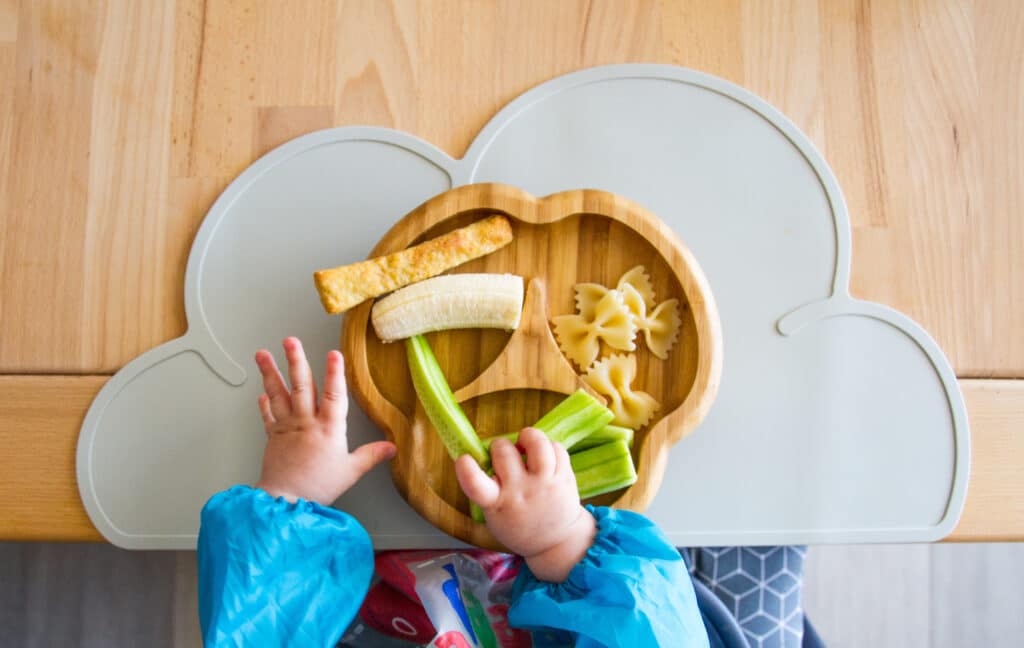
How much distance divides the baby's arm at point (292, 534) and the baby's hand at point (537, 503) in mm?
141

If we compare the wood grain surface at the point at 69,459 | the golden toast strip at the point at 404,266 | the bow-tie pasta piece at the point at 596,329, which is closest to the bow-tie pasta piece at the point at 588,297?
the bow-tie pasta piece at the point at 596,329

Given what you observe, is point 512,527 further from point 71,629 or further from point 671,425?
point 71,629

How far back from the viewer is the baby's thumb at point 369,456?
0.78 m

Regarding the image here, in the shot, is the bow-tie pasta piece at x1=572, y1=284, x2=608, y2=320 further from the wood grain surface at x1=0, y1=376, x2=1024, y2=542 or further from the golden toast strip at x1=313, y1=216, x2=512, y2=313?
the wood grain surface at x1=0, y1=376, x2=1024, y2=542

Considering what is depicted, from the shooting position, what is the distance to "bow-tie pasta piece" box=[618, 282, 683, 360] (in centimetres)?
81

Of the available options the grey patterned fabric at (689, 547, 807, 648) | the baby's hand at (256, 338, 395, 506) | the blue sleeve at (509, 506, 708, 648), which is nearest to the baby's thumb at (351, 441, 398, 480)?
the baby's hand at (256, 338, 395, 506)

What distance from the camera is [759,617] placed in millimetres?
905

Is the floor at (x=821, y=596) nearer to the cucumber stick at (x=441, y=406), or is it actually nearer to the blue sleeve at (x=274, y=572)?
the blue sleeve at (x=274, y=572)

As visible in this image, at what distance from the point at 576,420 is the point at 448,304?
18cm

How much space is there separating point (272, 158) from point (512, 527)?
0.53 m

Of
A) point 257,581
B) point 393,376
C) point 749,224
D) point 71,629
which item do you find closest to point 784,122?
point 749,224

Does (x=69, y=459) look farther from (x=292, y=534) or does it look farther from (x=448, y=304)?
(x=448, y=304)

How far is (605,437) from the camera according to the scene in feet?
2.54

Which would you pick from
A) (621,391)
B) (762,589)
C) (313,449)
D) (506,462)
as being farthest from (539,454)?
(762,589)
